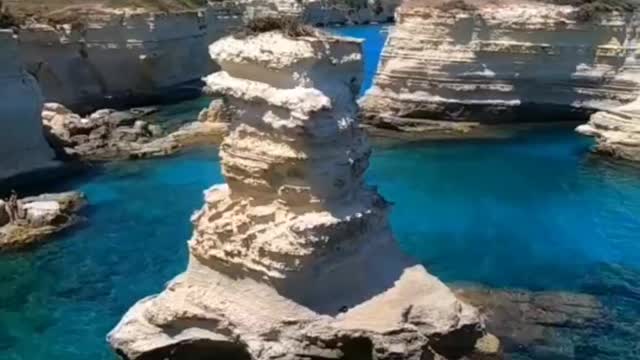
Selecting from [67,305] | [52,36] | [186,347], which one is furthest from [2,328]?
[52,36]

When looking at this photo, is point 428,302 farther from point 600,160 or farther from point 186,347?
point 600,160

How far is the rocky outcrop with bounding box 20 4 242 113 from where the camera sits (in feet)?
105

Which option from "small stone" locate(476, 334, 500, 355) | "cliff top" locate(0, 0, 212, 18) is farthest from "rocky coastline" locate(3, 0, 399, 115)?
"small stone" locate(476, 334, 500, 355)

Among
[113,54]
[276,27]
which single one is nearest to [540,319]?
[276,27]

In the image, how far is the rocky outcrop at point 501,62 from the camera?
29078 mm

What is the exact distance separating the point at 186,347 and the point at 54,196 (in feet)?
36.5

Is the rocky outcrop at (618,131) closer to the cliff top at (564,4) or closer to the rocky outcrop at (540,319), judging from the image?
the cliff top at (564,4)

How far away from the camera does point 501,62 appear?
29438 mm

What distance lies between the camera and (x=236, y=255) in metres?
10.8

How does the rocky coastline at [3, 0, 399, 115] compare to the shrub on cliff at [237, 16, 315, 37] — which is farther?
the rocky coastline at [3, 0, 399, 115]

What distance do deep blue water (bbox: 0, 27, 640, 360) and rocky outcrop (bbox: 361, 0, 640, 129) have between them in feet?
6.59

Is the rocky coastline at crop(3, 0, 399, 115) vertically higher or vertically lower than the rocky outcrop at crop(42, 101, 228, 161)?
higher

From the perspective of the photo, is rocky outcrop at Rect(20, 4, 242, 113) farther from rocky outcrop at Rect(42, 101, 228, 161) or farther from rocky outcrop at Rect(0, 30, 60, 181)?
rocky outcrop at Rect(0, 30, 60, 181)

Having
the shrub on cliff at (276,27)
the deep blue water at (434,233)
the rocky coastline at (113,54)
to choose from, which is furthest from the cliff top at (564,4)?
the shrub on cliff at (276,27)
